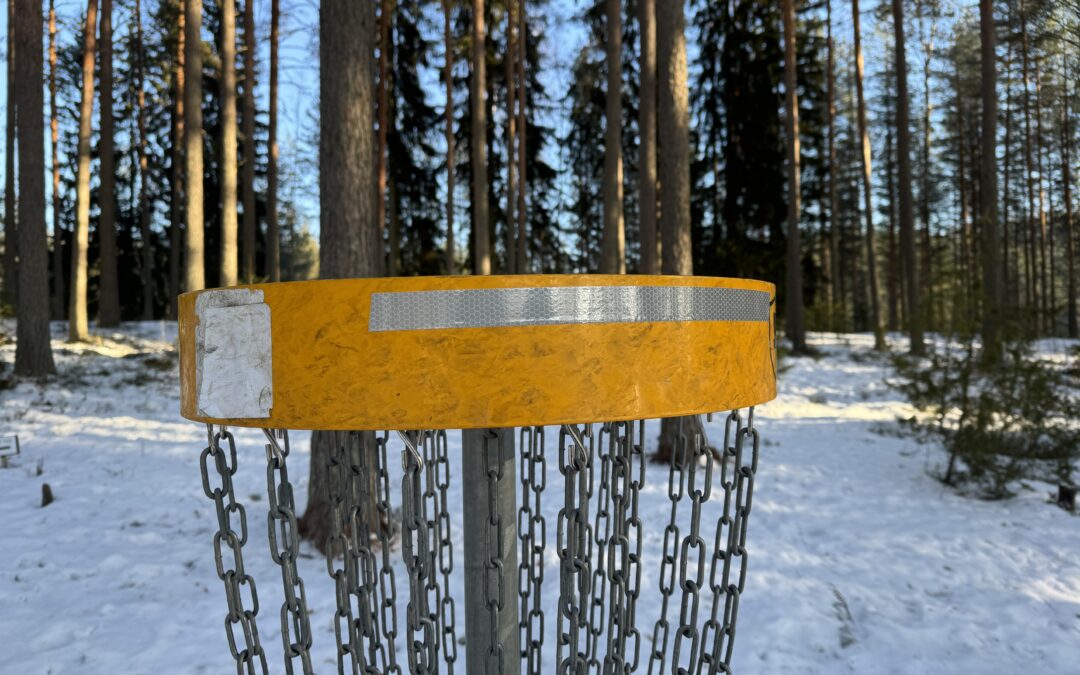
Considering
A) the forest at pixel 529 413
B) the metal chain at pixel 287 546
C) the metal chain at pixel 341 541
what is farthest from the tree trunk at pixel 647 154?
the metal chain at pixel 287 546

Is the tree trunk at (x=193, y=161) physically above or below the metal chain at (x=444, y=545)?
above

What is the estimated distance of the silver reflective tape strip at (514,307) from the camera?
1.27m

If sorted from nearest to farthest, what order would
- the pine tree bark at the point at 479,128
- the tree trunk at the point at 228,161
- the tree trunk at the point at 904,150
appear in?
the tree trunk at the point at 228,161 → the pine tree bark at the point at 479,128 → the tree trunk at the point at 904,150

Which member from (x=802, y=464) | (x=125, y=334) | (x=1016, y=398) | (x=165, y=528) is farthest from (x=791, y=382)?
(x=125, y=334)

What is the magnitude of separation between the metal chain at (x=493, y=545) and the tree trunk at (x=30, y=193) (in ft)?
36.5

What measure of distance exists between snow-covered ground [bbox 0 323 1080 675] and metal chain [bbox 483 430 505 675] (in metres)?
2.17

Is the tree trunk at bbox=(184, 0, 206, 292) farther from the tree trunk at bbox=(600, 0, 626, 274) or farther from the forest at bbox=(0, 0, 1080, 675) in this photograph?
the tree trunk at bbox=(600, 0, 626, 274)

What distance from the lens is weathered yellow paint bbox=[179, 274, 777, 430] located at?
127 cm

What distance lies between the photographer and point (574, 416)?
4.30 feet

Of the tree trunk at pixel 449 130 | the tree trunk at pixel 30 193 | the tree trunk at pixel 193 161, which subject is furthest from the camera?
the tree trunk at pixel 449 130

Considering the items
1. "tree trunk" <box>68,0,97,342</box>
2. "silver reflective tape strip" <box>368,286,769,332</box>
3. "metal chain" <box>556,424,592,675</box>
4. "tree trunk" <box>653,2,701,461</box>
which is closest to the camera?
"silver reflective tape strip" <box>368,286,769,332</box>

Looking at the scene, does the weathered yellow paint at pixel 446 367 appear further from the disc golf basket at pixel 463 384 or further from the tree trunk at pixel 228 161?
the tree trunk at pixel 228 161

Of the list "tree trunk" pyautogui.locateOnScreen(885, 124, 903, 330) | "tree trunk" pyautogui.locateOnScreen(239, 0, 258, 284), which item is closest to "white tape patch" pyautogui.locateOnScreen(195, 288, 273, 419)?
"tree trunk" pyautogui.locateOnScreen(239, 0, 258, 284)

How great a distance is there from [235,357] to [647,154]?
26.0 feet
